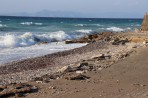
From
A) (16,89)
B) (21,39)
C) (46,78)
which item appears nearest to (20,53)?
(46,78)

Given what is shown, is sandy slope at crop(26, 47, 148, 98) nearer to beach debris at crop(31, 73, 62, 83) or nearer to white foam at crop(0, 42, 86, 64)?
beach debris at crop(31, 73, 62, 83)

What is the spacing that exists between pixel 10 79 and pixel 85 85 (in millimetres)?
2606

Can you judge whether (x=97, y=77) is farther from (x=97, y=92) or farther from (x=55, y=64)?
(x=55, y=64)

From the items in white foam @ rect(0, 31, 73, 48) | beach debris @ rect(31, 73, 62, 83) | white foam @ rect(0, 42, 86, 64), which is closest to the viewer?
beach debris @ rect(31, 73, 62, 83)

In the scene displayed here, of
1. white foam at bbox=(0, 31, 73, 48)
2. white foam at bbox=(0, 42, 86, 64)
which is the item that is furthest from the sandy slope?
white foam at bbox=(0, 31, 73, 48)

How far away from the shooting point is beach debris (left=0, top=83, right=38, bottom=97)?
8.64m

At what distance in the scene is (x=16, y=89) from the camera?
9047 mm

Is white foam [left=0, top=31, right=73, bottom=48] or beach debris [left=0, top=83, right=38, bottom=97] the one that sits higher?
beach debris [left=0, top=83, right=38, bottom=97]

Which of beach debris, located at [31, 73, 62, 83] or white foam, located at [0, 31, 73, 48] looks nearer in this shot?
beach debris, located at [31, 73, 62, 83]

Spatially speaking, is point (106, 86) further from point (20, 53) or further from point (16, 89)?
point (20, 53)

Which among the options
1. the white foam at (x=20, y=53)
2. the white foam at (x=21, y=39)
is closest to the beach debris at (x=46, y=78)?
the white foam at (x=20, y=53)

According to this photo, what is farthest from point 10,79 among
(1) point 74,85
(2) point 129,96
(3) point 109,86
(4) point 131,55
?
(4) point 131,55

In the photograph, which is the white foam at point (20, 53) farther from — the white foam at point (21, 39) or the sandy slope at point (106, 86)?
the sandy slope at point (106, 86)

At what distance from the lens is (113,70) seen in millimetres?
11875
